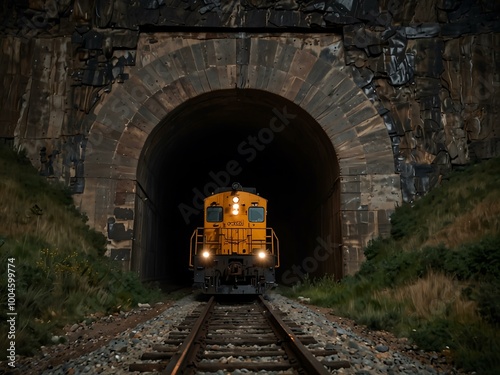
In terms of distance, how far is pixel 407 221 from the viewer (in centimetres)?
1291

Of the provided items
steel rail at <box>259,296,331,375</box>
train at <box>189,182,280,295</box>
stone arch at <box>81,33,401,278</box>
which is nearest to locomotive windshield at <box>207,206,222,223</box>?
train at <box>189,182,280,295</box>

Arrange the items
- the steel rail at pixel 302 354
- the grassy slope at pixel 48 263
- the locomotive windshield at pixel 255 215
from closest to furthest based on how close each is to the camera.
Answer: the steel rail at pixel 302 354
the grassy slope at pixel 48 263
the locomotive windshield at pixel 255 215

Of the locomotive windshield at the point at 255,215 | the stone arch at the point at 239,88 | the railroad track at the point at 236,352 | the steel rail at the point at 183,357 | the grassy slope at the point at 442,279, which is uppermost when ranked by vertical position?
the stone arch at the point at 239,88

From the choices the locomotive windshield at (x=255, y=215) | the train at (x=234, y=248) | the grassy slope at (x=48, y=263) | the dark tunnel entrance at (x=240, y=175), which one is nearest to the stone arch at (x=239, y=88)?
the dark tunnel entrance at (x=240, y=175)

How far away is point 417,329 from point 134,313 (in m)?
6.35

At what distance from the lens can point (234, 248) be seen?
13953 millimetres

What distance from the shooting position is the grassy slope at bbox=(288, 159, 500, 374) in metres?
5.95

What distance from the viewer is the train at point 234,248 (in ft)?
42.4

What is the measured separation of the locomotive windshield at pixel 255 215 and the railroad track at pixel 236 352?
20.5 ft

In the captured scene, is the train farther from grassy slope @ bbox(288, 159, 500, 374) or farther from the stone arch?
the stone arch

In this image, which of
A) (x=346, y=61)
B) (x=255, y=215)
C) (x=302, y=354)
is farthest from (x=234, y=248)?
(x=302, y=354)

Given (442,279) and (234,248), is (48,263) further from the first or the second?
(442,279)

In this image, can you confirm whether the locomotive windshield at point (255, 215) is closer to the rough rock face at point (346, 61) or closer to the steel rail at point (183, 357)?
the rough rock face at point (346, 61)

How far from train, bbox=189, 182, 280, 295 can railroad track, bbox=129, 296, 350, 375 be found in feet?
15.3
